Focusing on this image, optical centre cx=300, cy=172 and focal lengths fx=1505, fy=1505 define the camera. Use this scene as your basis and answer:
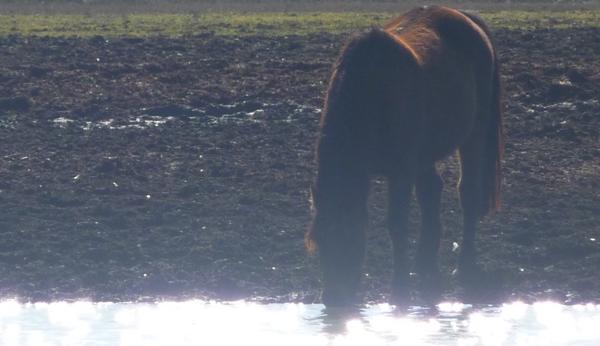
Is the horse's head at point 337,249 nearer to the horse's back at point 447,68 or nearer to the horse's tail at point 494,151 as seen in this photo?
the horse's back at point 447,68

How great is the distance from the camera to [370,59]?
9.52 metres

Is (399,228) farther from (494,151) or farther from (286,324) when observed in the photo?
(494,151)

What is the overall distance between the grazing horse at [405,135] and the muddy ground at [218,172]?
39cm

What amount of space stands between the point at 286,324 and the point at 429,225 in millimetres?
1844

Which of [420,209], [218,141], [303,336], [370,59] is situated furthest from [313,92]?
[303,336]

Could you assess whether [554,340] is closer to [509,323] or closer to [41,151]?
[509,323]

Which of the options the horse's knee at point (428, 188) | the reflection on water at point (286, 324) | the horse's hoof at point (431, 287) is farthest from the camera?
the horse's knee at point (428, 188)

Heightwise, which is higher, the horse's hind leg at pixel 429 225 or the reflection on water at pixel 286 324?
the horse's hind leg at pixel 429 225

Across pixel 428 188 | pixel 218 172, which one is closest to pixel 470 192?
pixel 428 188

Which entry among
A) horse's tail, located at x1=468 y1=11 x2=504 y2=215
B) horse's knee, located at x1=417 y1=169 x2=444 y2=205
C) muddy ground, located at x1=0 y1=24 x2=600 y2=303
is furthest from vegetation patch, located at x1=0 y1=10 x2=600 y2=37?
horse's knee, located at x1=417 y1=169 x2=444 y2=205

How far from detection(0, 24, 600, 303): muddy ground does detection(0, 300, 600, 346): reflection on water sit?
28 cm

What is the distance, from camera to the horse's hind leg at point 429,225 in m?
10.1

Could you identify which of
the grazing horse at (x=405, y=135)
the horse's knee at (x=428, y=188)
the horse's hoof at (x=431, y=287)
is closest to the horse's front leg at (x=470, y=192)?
the grazing horse at (x=405, y=135)

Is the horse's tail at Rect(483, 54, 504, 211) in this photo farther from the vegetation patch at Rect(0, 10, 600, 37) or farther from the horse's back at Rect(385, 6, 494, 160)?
the vegetation patch at Rect(0, 10, 600, 37)
